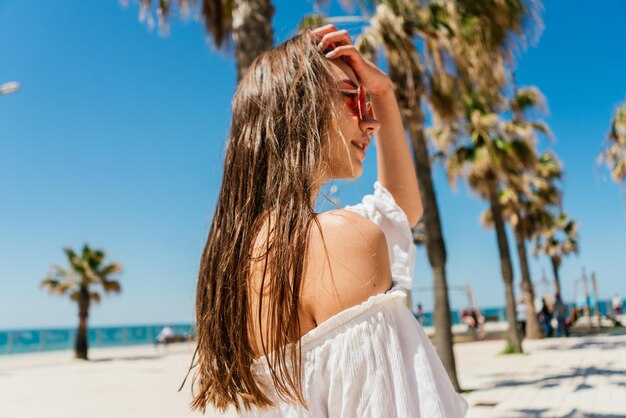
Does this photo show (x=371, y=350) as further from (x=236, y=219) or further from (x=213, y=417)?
(x=213, y=417)

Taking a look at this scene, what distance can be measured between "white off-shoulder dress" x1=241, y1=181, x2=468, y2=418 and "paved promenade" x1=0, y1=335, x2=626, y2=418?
6526mm

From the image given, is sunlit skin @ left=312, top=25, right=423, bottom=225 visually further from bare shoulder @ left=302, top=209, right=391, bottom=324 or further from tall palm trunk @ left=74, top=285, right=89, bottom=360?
tall palm trunk @ left=74, top=285, right=89, bottom=360

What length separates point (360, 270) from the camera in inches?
36.1

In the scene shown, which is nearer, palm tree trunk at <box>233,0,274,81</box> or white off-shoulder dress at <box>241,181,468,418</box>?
white off-shoulder dress at <box>241,181,468,418</box>

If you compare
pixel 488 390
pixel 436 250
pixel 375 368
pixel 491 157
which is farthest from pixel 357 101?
pixel 491 157

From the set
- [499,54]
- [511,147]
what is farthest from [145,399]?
[511,147]

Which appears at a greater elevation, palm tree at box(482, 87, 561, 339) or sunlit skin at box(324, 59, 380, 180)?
palm tree at box(482, 87, 561, 339)

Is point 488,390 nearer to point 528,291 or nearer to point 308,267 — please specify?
point 308,267

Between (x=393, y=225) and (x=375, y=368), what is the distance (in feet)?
1.67

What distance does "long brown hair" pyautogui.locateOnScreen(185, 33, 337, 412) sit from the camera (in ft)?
3.23

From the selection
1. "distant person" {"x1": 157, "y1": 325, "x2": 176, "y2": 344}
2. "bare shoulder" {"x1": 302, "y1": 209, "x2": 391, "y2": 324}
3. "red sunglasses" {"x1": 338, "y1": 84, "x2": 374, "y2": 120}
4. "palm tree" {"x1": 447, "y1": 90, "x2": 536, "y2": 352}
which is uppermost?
"palm tree" {"x1": 447, "y1": 90, "x2": 536, "y2": 352}

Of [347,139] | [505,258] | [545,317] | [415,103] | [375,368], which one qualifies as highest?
[415,103]

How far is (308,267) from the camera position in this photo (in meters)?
0.97

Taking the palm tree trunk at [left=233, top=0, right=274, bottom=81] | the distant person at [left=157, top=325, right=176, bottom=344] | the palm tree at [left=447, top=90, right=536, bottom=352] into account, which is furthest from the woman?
the distant person at [left=157, top=325, right=176, bottom=344]
